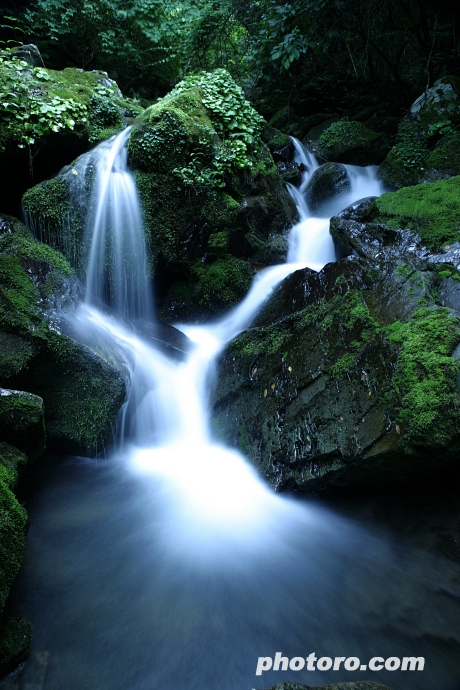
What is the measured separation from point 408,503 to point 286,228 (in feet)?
17.3

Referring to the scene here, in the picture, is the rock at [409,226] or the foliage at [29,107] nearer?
the rock at [409,226]

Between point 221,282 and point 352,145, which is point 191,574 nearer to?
point 221,282

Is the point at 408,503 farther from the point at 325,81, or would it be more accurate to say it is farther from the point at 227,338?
the point at 325,81

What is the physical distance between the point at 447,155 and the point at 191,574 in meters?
8.90

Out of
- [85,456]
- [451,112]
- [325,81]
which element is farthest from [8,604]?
[325,81]

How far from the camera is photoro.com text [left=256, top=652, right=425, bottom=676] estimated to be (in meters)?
2.57

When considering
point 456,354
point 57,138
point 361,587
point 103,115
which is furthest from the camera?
point 103,115

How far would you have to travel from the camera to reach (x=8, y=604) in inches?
112

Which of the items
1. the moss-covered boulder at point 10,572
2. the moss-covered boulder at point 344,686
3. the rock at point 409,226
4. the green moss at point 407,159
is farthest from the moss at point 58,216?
the green moss at point 407,159

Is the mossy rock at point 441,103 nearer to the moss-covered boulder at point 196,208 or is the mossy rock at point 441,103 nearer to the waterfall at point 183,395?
the waterfall at point 183,395

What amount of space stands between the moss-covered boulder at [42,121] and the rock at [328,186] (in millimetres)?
4235

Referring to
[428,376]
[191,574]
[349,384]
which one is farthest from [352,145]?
[191,574]

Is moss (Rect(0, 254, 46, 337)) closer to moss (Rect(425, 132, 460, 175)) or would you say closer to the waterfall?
the waterfall

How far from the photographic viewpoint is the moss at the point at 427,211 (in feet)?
16.5
